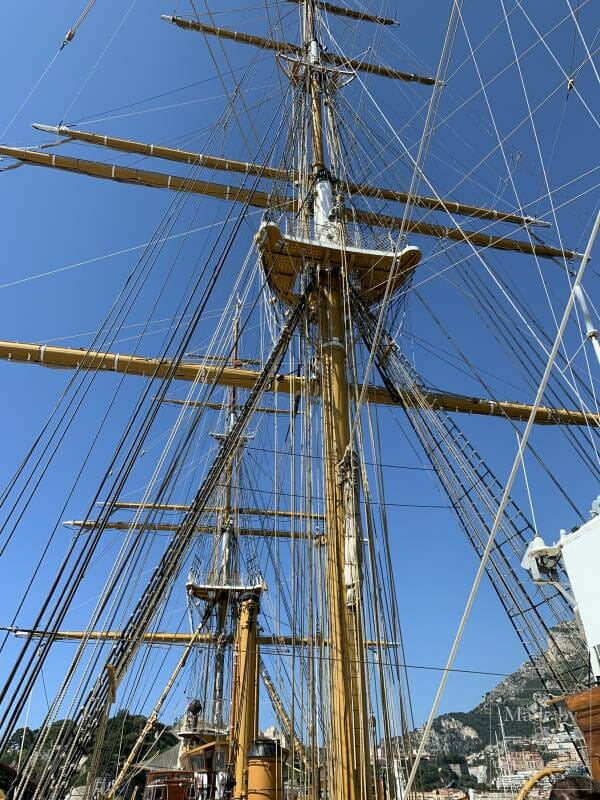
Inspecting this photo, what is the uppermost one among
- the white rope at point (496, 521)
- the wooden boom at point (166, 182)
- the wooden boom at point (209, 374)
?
the wooden boom at point (166, 182)

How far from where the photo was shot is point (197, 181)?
15.2 m

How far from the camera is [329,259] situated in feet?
35.0

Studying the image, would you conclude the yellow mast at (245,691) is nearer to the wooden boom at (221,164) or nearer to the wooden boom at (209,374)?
the wooden boom at (209,374)

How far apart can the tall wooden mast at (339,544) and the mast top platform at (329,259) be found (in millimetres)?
262

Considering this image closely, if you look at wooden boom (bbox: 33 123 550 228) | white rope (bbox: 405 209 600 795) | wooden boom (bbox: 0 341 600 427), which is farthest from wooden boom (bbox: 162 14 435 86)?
white rope (bbox: 405 209 600 795)

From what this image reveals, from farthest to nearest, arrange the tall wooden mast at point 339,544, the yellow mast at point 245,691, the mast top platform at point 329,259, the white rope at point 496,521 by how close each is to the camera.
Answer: the yellow mast at point 245,691, the mast top platform at point 329,259, the tall wooden mast at point 339,544, the white rope at point 496,521

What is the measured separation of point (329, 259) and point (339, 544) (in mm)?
5159

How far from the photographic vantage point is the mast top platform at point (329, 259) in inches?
408

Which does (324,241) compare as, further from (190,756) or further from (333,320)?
(190,756)

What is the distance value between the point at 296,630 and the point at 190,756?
14.1 m

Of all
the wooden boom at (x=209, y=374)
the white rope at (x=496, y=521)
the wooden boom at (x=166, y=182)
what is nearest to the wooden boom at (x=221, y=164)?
the wooden boom at (x=166, y=182)

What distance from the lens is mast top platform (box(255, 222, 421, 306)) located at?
408 inches

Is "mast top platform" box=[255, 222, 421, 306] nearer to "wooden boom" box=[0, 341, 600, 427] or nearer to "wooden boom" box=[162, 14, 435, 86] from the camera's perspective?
"wooden boom" box=[0, 341, 600, 427]

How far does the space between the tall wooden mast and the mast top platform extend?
262 mm
